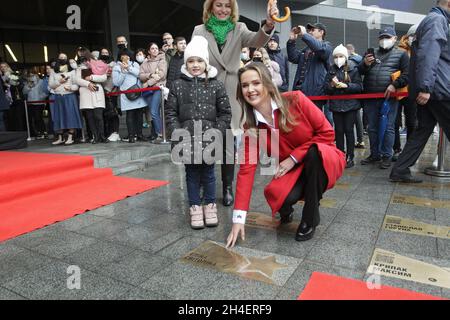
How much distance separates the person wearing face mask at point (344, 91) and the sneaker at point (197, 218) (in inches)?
114

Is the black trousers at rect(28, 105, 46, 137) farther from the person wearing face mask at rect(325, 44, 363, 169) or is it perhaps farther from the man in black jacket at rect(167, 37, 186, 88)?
the person wearing face mask at rect(325, 44, 363, 169)

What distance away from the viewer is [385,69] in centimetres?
516

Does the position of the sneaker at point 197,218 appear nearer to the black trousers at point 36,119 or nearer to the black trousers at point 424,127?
the black trousers at point 424,127

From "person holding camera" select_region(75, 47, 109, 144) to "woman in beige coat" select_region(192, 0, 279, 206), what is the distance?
3.99m

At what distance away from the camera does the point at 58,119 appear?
7207mm

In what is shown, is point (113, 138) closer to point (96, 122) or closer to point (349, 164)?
point (96, 122)

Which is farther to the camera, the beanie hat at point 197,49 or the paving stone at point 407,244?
the beanie hat at point 197,49

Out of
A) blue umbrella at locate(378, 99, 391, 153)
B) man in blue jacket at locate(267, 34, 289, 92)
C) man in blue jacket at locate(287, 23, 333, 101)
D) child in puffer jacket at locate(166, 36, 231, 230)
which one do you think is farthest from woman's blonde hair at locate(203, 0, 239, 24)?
man in blue jacket at locate(267, 34, 289, 92)

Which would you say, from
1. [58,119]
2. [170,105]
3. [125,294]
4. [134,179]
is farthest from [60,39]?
[125,294]

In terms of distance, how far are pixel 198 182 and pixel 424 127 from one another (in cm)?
268

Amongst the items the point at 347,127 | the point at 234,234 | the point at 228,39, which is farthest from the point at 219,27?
the point at 347,127

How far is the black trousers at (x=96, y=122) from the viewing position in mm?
7106

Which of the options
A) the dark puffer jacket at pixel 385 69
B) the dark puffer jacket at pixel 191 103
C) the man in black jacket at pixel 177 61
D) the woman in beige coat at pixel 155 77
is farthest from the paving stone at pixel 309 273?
the woman in beige coat at pixel 155 77
